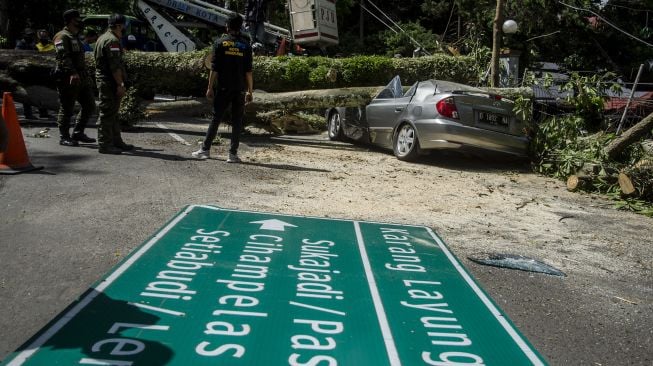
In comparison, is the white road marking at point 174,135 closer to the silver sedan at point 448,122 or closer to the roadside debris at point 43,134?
the roadside debris at point 43,134

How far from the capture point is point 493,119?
917 centimetres

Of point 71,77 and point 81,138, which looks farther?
point 81,138

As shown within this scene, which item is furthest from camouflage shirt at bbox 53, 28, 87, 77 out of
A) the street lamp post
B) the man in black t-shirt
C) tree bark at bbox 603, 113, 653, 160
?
the street lamp post

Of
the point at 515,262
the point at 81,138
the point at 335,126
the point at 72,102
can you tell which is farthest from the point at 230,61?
the point at 515,262

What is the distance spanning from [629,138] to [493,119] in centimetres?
195

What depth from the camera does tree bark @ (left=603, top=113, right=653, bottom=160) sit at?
325 inches

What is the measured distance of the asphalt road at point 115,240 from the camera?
10.5 feet

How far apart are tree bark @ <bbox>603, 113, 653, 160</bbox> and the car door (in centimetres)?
321

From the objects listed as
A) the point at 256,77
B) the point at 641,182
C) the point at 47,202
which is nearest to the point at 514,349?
the point at 47,202

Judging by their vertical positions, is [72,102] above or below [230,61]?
below

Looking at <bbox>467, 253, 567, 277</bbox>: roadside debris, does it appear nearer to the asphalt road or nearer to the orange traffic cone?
the asphalt road

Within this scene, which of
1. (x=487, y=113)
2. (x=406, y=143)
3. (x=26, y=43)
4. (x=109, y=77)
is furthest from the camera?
(x=26, y=43)

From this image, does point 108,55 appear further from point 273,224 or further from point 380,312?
point 380,312

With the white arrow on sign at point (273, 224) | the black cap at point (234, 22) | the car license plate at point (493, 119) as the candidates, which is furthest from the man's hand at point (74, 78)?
the car license plate at point (493, 119)
